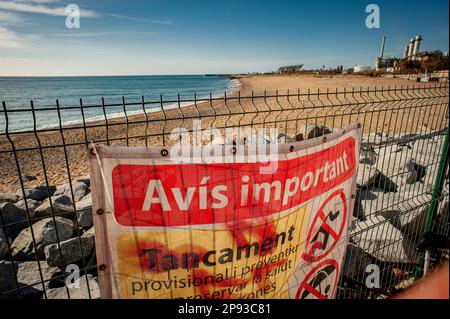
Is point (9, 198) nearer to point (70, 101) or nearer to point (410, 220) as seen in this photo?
point (410, 220)

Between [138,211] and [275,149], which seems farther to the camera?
[275,149]

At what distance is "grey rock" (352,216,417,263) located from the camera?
3.74 meters

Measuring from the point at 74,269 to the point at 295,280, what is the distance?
2391 millimetres

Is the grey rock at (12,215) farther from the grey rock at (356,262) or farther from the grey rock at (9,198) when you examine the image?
Answer: the grey rock at (356,262)

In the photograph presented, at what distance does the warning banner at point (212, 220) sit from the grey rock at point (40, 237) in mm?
2419

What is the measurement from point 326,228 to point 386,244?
2.19 metres

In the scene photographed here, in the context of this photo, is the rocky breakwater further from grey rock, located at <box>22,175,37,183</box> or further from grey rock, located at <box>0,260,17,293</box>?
grey rock, located at <box>22,175,37,183</box>

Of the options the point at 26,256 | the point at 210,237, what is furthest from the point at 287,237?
the point at 26,256

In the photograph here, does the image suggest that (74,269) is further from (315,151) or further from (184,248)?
(315,151)

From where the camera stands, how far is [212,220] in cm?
175

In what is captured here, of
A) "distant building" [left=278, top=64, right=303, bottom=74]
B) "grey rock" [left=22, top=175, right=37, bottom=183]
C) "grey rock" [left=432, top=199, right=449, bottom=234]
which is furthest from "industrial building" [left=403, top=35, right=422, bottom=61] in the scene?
"distant building" [left=278, top=64, right=303, bottom=74]

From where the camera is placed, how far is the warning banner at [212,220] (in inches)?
63.4

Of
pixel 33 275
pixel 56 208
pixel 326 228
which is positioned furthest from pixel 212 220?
pixel 56 208

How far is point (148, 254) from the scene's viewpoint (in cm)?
167
